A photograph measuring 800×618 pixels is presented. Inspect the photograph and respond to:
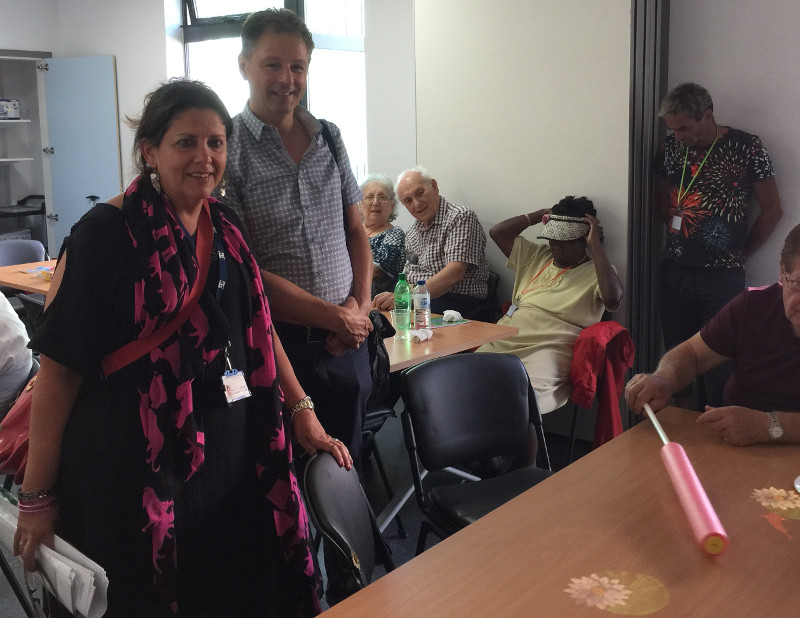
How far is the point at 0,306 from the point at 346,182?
1266mm

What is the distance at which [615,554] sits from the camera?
1.35 meters

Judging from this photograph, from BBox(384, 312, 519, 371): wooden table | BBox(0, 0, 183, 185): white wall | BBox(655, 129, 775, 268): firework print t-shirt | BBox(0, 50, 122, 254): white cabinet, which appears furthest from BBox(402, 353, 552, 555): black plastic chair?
BBox(0, 50, 122, 254): white cabinet

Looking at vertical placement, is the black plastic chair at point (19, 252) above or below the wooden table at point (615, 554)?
above

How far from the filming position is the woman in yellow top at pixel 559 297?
3488 mm

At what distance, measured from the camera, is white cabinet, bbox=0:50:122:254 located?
23.0ft

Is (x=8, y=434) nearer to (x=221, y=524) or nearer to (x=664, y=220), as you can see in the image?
(x=221, y=524)

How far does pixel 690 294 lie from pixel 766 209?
0.47 metres

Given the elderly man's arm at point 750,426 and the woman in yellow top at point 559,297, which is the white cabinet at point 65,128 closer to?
the woman in yellow top at point 559,297

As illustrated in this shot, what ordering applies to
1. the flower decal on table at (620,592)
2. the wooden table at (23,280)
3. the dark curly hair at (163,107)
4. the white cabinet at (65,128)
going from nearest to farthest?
the flower decal on table at (620,592) < the dark curly hair at (163,107) < the wooden table at (23,280) < the white cabinet at (65,128)

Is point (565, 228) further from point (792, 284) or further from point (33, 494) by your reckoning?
point (33, 494)

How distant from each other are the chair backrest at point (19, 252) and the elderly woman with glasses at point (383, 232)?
2.65 m

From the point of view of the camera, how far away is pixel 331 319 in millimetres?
2064

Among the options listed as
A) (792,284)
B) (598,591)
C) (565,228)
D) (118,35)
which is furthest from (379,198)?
(118,35)

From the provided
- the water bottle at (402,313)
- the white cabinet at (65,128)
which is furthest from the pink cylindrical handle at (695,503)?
the white cabinet at (65,128)
